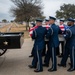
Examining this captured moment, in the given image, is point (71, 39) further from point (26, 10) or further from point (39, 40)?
point (26, 10)

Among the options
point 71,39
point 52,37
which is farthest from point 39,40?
point 71,39

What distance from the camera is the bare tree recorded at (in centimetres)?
4291

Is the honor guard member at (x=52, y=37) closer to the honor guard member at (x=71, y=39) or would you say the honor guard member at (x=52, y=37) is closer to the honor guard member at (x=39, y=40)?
the honor guard member at (x=39, y=40)

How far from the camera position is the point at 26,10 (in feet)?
140

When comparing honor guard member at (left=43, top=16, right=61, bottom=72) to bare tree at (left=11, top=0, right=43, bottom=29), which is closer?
honor guard member at (left=43, top=16, right=61, bottom=72)

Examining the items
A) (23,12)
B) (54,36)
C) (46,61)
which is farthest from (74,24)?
(23,12)

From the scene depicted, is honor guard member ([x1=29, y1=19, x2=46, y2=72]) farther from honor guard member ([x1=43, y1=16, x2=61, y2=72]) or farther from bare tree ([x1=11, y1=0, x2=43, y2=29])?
bare tree ([x1=11, y1=0, x2=43, y2=29])

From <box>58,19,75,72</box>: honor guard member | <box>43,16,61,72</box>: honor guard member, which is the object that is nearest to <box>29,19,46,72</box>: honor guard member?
<box>43,16,61,72</box>: honor guard member

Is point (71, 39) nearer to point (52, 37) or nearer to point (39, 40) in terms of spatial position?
point (52, 37)

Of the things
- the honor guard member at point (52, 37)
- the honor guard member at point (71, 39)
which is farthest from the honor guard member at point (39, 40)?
the honor guard member at point (71, 39)

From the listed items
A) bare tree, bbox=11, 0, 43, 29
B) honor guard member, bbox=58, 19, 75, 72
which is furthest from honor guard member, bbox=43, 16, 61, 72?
bare tree, bbox=11, 0, 43, 29

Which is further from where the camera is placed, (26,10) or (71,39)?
(26,10)

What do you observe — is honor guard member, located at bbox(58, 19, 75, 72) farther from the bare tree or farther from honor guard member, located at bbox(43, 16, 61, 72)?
the bare tree

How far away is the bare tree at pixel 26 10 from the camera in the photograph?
141ft
